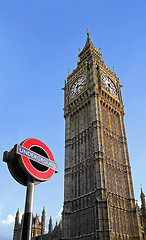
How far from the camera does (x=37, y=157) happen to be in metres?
11.6

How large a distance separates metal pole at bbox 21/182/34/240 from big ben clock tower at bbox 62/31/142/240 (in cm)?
3104

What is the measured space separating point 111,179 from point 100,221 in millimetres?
9647

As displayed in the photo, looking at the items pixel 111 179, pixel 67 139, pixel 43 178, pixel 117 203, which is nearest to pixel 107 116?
pixel 67 139

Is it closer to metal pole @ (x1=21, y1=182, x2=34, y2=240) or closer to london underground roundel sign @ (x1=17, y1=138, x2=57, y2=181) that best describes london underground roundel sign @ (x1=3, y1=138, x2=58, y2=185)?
london underground roundel sign @ (x1=17, y1=138, x2=57, y2=181)

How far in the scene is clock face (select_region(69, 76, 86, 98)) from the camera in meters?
62.3

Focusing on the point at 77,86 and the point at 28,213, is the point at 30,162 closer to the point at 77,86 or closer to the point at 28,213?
the point at 28,213

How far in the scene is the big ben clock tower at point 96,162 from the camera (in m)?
42.1

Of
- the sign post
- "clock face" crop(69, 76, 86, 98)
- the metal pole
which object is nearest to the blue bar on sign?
the sign post

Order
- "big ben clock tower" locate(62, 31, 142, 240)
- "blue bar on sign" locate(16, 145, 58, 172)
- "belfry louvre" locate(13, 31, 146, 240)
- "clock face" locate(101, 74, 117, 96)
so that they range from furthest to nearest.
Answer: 1. "clock face" locate(101, 74, 117, 96)
2. "belfry louvre" locate(13, 31, 146, 240)
3. "big ben clock tower" locate(62, 31, 142, 240)
4. "blue bar on sign" locate(16, 145, 58, 172)

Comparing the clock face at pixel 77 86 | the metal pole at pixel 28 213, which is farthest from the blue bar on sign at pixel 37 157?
the clock face at pixel 77 86

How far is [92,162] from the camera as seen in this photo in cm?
4816

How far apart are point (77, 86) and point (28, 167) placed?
178ft

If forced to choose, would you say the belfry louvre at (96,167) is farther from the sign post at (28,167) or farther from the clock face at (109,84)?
the sign post at (28,167)

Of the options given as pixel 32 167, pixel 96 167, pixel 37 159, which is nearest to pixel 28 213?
pixel 32 167
